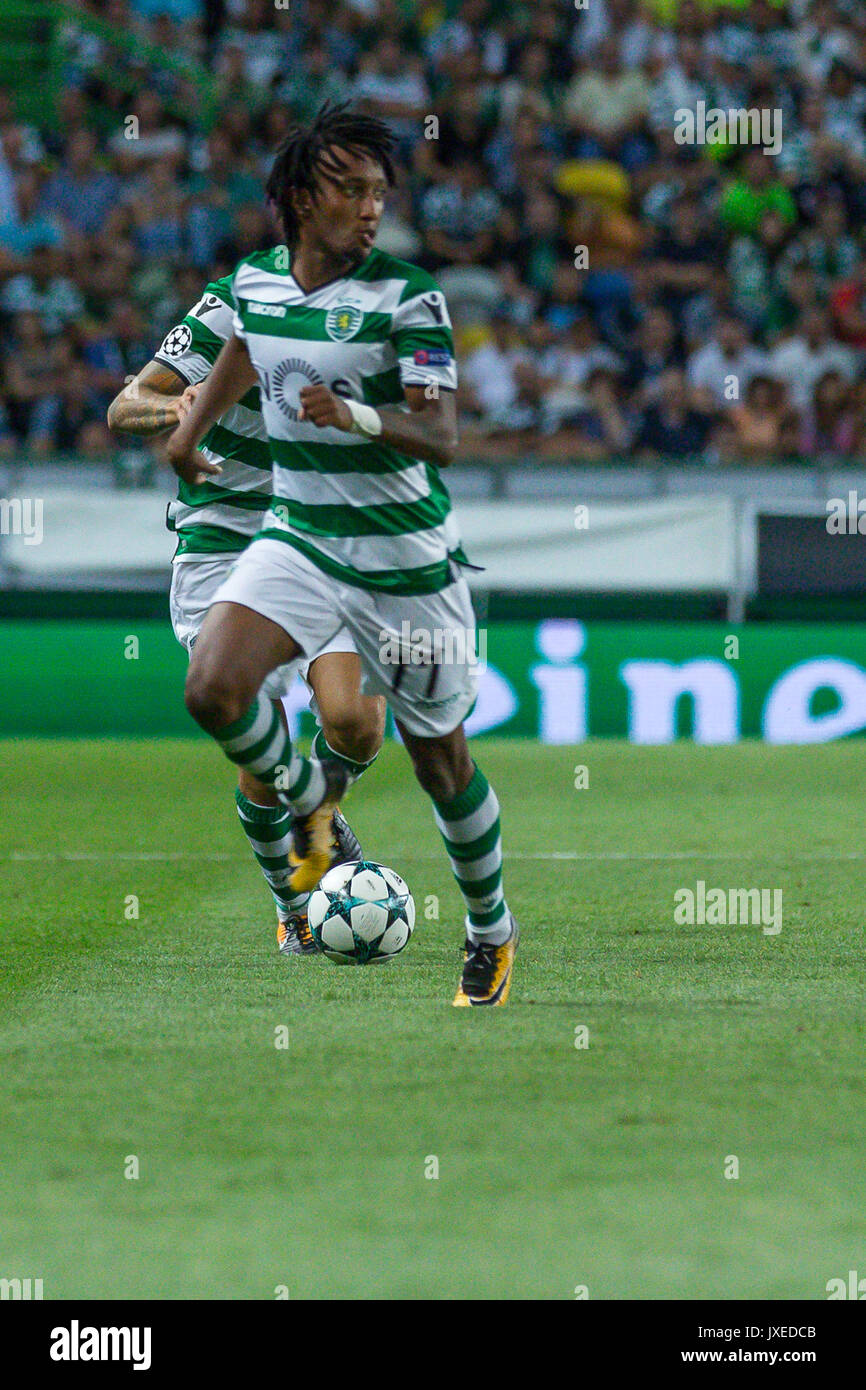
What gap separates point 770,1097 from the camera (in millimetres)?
4297

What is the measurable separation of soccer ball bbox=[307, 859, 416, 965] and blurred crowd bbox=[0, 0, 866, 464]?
8246 millimetres

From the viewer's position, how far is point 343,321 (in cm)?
514

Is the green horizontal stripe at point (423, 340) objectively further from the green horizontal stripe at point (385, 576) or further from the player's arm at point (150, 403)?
the player's arm at point (150, 403)

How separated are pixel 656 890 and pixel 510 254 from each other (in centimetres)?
934

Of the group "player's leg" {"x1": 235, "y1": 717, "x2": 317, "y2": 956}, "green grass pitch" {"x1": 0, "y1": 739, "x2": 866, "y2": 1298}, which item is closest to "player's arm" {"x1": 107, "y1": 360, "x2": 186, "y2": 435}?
"player's leg" {"x1": 235, "y1": 717, "x2": 317, "y2": 956}

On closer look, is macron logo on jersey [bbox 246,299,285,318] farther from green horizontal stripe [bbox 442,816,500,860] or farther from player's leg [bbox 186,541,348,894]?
green horizontal stripe [bbox 442,816,500,860]

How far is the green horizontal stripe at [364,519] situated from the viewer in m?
5.27

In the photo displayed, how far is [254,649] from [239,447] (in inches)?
56.7

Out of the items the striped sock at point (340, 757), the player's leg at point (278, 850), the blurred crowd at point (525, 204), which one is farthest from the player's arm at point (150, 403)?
the blurred crowd at point (525, 204)

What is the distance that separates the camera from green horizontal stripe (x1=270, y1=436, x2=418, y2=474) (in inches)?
206

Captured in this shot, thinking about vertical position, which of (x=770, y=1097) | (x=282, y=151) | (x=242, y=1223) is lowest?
(x=770, y=1097)
